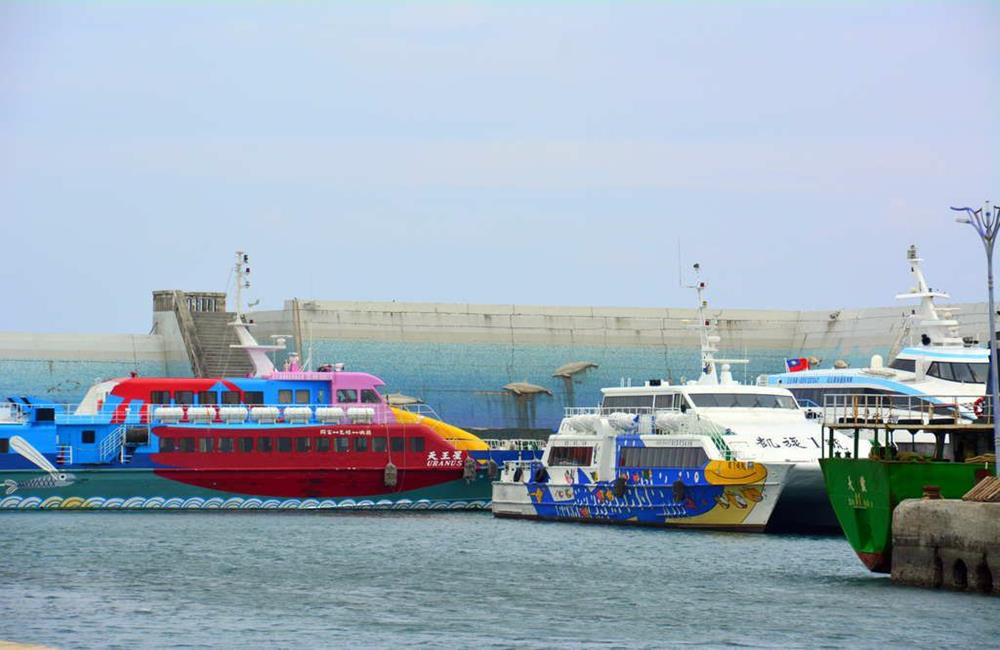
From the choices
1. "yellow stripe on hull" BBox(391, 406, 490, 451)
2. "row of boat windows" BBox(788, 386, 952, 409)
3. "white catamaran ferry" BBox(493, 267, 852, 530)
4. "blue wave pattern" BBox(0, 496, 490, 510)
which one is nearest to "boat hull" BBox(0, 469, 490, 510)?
"blue wave pattern" BBox(0, 496, 490, 510)

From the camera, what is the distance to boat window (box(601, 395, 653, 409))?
49.3 meters

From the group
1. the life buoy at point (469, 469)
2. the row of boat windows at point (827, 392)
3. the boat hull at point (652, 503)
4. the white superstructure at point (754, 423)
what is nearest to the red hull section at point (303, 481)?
the life buoy at point (469, 469)

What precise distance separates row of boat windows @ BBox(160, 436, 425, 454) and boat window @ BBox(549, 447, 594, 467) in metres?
5.29

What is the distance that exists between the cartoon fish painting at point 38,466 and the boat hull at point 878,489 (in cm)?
2535

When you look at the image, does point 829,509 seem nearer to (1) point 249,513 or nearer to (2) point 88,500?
(1) point 249,513

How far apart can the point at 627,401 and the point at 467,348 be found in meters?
27.0

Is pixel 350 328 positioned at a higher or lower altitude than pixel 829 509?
higher

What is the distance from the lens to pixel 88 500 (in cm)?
5266

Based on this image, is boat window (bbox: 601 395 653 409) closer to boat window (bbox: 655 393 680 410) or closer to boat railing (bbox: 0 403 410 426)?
boat window (bbox: 655 393 680 410)

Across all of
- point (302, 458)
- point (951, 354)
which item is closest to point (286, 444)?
point (302, 458)

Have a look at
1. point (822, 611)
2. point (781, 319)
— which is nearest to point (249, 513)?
point (822, 611)

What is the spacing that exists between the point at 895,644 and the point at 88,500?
31838mm

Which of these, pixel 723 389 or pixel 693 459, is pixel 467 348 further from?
pixel 693 459

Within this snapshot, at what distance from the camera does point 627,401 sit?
165 ft
